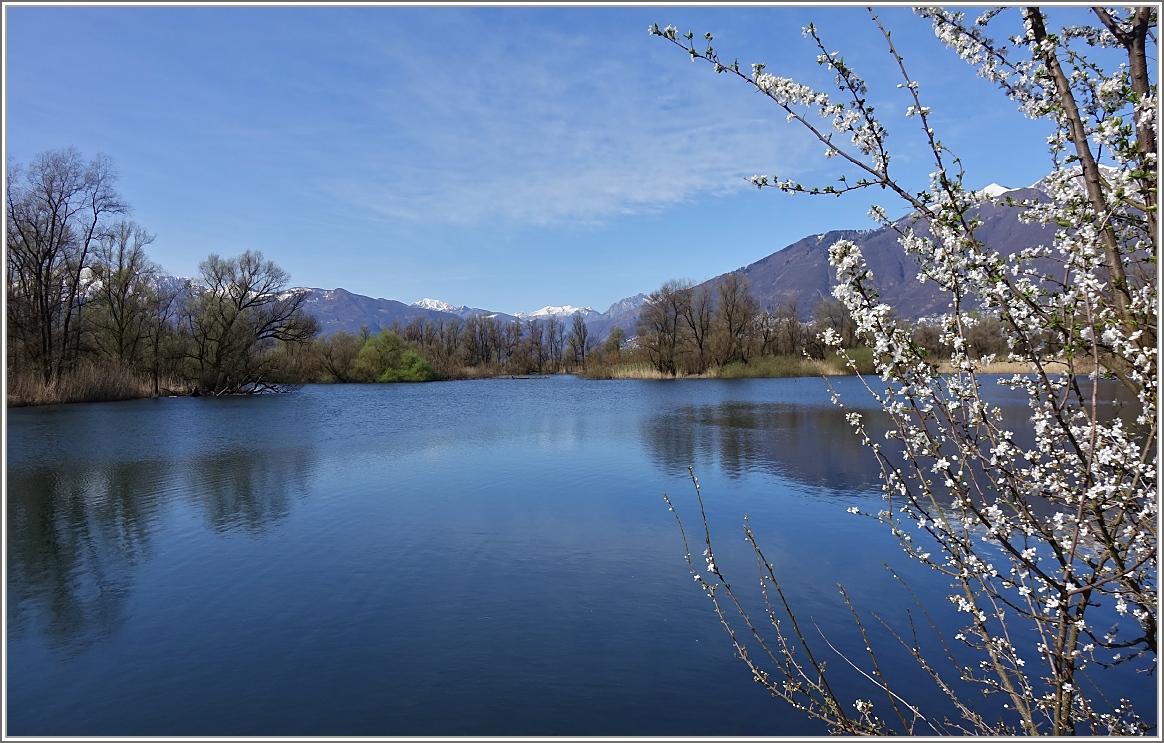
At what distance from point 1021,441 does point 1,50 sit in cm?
1335

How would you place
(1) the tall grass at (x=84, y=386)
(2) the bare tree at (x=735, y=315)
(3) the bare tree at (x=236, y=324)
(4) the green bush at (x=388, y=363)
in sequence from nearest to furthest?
1. (1) the tall grass at (x=84, y=386)
2. (3) the bare tree at (x=236, y=324)
3. (4) the green bush at (x=388, y=363)
4. (2) the bare tree at (x=735, y=315)

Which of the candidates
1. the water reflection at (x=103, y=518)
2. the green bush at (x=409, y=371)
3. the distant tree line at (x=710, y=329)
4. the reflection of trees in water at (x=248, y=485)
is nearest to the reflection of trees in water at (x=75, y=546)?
the water reflection at (x=103, y=518)

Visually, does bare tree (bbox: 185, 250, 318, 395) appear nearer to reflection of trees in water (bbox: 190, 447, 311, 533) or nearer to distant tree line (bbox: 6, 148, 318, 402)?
distant tree line (bbox: 6, 148, 318, 402)

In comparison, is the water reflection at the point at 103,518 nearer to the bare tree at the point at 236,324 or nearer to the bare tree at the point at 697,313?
the bare tree at the point at 236,324

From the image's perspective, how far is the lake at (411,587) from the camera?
387 centimetres

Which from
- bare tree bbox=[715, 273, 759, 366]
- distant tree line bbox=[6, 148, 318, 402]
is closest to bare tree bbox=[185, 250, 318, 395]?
distant tree line bbox=[6, 148, 318, 402]

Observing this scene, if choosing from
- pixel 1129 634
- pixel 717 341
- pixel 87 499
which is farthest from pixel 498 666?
pixel 717 341

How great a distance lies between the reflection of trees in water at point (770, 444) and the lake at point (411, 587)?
0.13 meters

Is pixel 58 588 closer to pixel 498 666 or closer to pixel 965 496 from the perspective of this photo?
pixel 498 666

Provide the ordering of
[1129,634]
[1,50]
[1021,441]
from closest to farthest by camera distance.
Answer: [1,50], [1129,634], [1021,441]

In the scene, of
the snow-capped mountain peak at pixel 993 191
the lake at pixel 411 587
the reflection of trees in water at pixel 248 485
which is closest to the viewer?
the snow-capped mountain peak at pixel 993 191

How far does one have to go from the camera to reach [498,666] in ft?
14.2

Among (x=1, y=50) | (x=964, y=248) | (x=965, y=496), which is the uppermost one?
(x=1, y=50)

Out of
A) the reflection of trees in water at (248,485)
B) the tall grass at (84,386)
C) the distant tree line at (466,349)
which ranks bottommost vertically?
the reflection of trees in water at (248,485)
